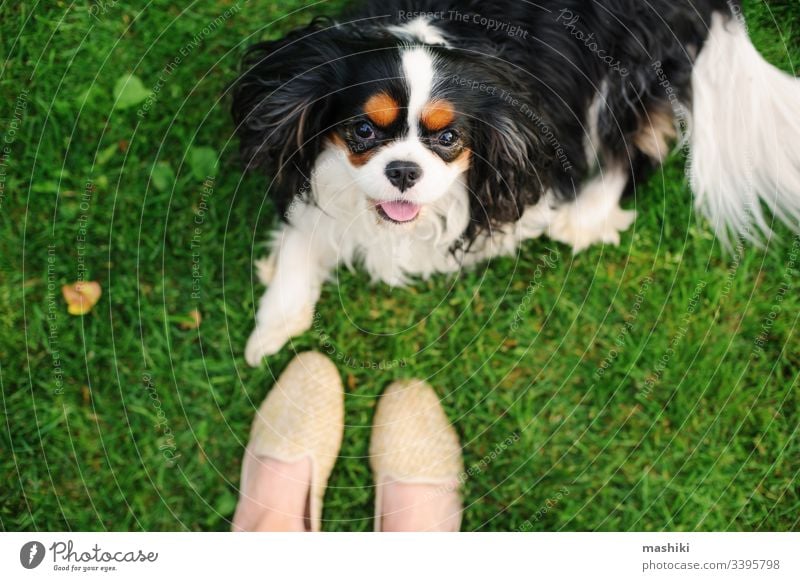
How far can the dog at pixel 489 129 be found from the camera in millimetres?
1668

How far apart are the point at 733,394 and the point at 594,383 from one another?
19.2 inches

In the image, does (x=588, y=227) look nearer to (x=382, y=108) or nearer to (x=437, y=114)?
(x=437, y=114)

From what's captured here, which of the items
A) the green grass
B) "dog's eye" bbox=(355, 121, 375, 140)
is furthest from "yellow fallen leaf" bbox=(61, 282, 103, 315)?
"dog's eye" bbox=(355, 121, 375, 140)

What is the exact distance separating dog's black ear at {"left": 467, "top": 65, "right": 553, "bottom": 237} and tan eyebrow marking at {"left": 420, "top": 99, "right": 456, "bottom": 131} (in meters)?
0.09

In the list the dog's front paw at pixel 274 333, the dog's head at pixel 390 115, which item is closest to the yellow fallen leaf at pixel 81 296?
the dog's front paw at pixel 274 333

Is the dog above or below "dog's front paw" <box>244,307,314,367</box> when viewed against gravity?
above

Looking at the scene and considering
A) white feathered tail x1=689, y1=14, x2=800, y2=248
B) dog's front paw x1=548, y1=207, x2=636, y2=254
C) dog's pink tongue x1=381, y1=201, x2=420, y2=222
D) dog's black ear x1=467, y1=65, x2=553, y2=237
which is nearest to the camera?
dog's black ear x1=467, y1=65, x2=553, y2=237

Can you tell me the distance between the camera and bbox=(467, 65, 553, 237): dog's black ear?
1.72m

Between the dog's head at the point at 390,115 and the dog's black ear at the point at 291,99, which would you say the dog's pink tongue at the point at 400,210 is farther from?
the dog's black ear at the point at 291,99

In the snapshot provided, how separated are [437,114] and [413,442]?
3.75 ft

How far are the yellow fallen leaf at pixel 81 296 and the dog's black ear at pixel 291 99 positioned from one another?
765 millimetres

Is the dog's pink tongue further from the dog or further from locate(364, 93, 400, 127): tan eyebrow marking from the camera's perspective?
locate(364, 93, 400, 127): tan eyebrow marking
